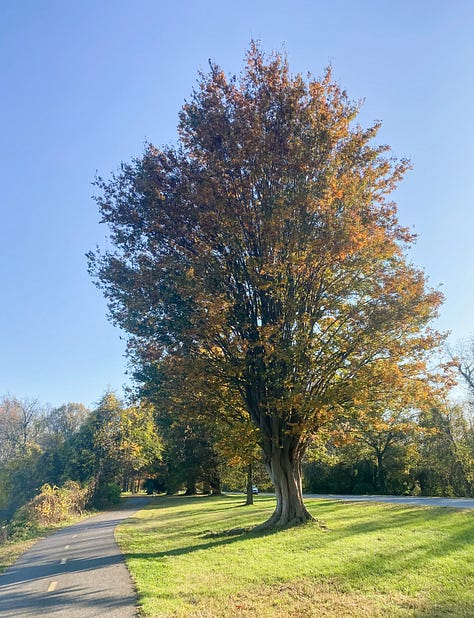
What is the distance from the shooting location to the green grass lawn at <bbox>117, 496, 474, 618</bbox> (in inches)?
257

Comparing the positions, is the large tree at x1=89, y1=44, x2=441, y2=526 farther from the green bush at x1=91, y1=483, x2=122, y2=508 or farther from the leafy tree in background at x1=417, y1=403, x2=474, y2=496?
the leafy tree in background at x1=417, y1=403, x2=474, y2=496

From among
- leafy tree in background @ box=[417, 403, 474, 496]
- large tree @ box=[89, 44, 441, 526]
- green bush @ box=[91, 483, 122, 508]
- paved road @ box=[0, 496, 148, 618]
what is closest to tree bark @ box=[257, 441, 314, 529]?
large tree @ box=[89, 44, 441, 526]

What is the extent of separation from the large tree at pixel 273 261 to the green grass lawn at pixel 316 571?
3154mm

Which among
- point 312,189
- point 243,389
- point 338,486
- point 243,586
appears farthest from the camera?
point 338,486

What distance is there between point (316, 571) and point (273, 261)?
27.0 feet

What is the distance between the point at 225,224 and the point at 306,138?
3499 mm

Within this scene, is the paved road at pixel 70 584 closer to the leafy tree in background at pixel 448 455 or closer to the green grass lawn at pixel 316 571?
the green grass lawn at pixel 316 571

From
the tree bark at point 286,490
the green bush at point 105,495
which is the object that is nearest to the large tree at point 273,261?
the tree bark at point 286,490

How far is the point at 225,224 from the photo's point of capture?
43.0 ft

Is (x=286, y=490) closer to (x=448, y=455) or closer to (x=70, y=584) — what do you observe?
(x=70, y=584)

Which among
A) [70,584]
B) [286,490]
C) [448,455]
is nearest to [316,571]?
[70,584]

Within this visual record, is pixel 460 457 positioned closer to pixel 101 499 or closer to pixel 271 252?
pixel 101 499

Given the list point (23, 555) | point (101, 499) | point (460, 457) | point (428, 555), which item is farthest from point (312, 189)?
point (460, 457)

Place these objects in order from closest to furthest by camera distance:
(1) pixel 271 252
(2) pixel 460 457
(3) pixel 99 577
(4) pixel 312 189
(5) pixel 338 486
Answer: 1. (3) pixel 99 577
2. (4) pixel 312 189
3. (1) pixel 271 252
4. (2) pixel 460 457
5. (5) pixel 338 486
